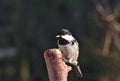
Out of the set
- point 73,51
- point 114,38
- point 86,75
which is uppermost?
point 73,51

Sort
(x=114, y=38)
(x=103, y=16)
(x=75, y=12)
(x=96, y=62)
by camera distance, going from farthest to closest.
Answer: (x=75, y=12)
(x=96, y=62)
(x=114, y=38)
(x=103, y=16)

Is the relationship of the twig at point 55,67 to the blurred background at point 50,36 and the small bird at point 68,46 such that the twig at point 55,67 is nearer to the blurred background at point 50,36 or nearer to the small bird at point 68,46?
the small bird at point 68,46

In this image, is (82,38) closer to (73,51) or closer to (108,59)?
(108,59)

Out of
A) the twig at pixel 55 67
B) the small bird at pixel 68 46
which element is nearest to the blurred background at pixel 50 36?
the small bird at pixel 68 46

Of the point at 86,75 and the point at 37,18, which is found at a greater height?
the point at 37,18

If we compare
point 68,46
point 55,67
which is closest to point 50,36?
point 68,46

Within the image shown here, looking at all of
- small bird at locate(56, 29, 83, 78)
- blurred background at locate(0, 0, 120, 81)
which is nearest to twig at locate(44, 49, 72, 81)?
small bird at locate(56, 29, 83, 78)

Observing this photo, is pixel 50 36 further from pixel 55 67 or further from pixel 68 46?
pixel 55 67

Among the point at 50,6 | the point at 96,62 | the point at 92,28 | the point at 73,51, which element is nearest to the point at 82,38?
the point at 92,28
